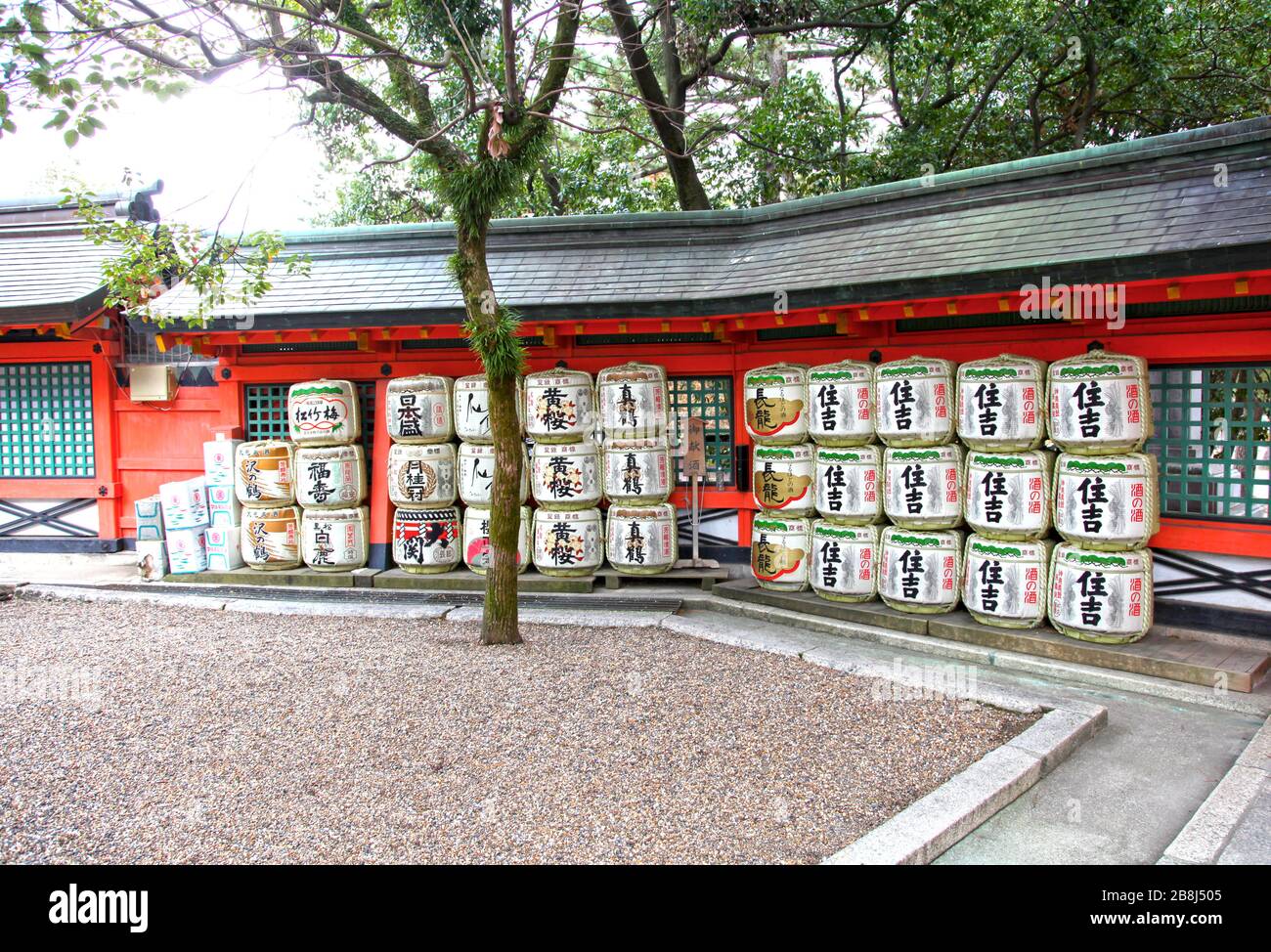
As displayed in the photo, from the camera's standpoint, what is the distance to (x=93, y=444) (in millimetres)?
11094

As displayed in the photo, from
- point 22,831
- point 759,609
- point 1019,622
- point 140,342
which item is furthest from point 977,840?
point 140,342

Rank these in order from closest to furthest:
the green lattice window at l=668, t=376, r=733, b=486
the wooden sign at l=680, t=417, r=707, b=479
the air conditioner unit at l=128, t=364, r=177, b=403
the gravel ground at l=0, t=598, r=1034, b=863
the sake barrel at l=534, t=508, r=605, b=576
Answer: the gravel ground at l=0, t=598, r=1034, b=863, the wooden sign at l=680, t=417, r=707, b=479, the sake barrel at l=534, t=508, r=605, b=576, the green lattice window at l=668, t=376, r=733, b=486, the air conditioner unit at l=128, t=364, r=177, b=403

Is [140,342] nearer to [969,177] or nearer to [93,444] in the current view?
[93,444]

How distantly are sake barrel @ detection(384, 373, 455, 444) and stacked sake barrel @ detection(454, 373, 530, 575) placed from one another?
0.54 feet

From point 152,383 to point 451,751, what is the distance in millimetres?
8198

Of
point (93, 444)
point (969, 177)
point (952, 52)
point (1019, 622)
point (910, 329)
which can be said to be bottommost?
point (1019, 622)

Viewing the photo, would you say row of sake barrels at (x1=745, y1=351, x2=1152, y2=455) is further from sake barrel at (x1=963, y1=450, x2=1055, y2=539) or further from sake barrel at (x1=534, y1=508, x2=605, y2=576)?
Result: sake barrel at (x1=534, y1=508, x2=605, y2=576)

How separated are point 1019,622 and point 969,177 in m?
3.96

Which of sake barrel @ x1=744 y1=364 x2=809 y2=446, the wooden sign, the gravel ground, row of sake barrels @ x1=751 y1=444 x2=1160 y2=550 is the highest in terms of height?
sake barrel @ x1=744 y1=364 x2=809 y2=446

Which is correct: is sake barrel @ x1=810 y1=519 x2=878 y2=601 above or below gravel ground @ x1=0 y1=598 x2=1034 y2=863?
above

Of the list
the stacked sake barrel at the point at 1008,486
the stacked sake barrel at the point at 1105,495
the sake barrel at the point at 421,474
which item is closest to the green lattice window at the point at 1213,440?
the stacked sake barrel at the point at 1105,495

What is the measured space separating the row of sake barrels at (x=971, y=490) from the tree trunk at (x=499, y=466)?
2.67 m

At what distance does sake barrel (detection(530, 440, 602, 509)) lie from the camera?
8852 mm

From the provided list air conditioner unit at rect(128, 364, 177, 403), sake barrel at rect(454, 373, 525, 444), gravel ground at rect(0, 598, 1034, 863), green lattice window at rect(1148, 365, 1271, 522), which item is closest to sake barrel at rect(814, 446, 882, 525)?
gravel ground at rect(0, 598, 1034, 863)
